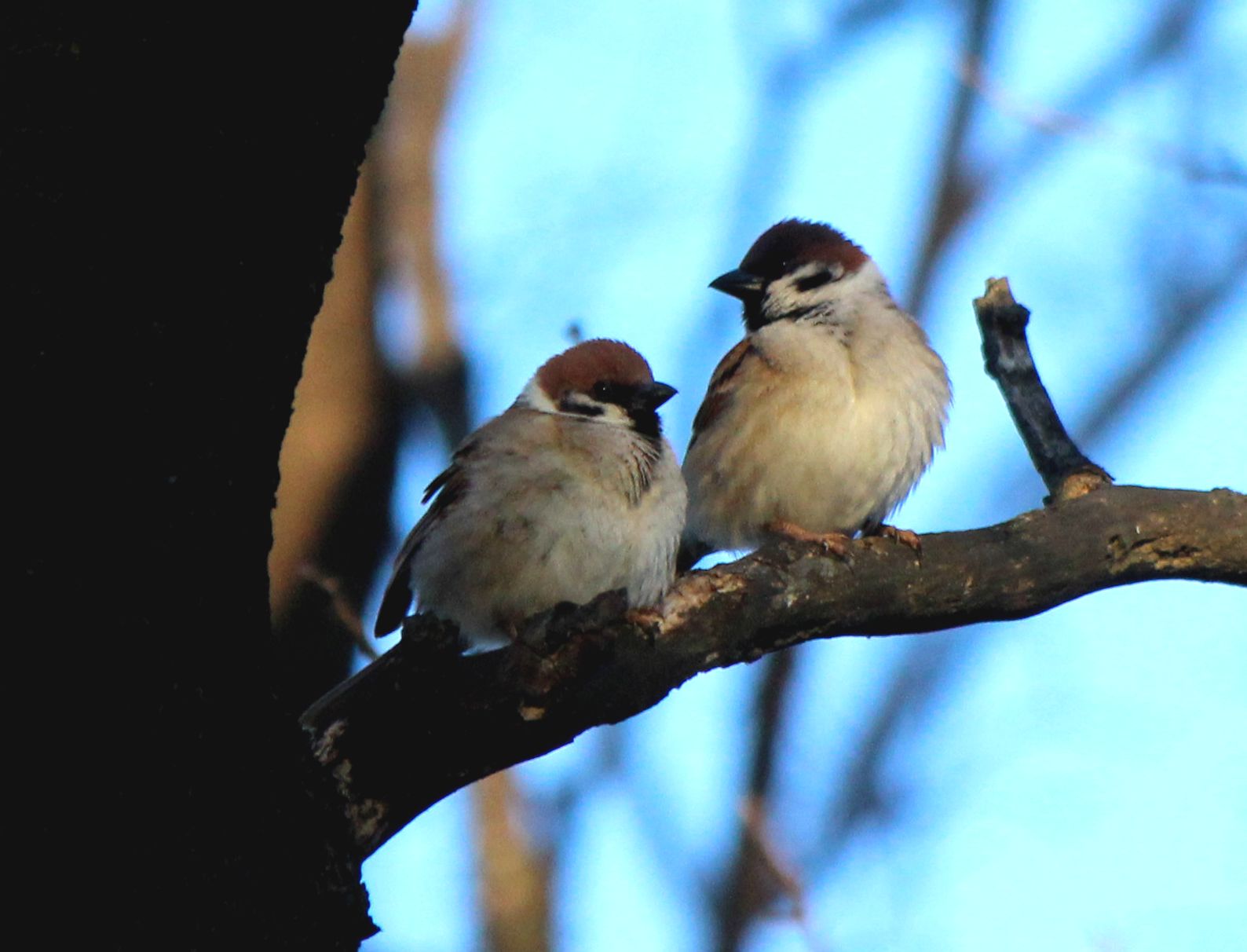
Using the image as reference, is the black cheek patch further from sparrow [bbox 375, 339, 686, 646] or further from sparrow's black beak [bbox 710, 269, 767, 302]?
sparrow's black beak [bbox 710, 269, 767, 302]

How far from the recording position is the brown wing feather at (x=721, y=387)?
14.1 feet

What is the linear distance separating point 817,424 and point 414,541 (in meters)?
1.10

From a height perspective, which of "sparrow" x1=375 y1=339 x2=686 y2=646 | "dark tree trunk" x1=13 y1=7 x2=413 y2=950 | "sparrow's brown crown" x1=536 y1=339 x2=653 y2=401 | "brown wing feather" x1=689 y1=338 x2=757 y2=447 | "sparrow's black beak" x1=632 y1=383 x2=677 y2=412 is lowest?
"dark tree trunk" x1=13 y1=7 x2=413 y2=950

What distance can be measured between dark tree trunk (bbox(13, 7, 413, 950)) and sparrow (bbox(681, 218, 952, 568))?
2.29 meters

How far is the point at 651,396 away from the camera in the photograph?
3918 mm

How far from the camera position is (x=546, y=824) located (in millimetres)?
6434

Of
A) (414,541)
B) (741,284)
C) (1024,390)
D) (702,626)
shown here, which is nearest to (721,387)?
(741,284)

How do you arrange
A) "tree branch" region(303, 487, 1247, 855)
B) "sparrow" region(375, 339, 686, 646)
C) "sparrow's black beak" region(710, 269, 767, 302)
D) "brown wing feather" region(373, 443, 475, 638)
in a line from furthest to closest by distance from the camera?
1. "sparrow's black beak" region(710, 269, 767, 302)
2. "brown wing feather" region(373, 443, 475, 638)
3. "sparrow" region(375, 339, 686, 646)
4. "tree branch" region(303, 487, 1247, 855)

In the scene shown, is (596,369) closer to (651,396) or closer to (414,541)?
(651,396)

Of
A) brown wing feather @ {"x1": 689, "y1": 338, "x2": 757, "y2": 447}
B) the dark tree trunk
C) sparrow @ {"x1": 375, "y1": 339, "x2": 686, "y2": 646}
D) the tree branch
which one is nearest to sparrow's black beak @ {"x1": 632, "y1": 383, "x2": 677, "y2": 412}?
sparrow @ {"x1": 375, "y1": 339, "x2": 686, "y2": 646}

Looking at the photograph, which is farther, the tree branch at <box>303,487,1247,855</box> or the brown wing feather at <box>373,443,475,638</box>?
the brown wing feather at <box>373,443,475,638</box>

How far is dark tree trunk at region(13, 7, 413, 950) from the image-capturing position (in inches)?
66.0

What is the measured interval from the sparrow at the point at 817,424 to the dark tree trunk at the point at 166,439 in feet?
7.52

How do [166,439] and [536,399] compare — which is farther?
[536,399]
